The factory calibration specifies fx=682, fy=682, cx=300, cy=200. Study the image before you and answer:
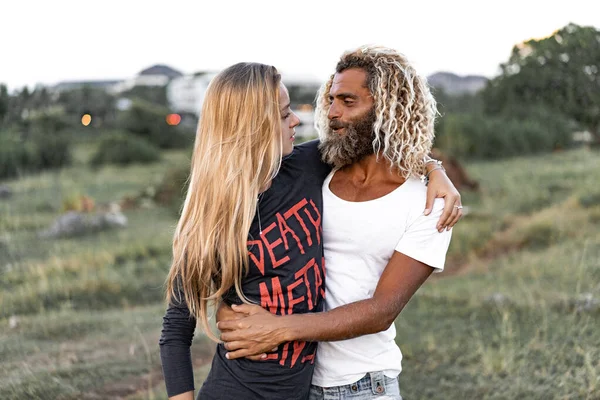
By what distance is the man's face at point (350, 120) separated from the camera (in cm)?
245

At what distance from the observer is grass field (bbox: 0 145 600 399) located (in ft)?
14.7

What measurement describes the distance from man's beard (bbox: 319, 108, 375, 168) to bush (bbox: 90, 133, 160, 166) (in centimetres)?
2077

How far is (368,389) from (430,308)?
4744mm

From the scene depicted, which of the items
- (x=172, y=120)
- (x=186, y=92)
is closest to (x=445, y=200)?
(x=172, y=120)

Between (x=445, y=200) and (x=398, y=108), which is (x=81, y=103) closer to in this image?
(x=398, y=108)

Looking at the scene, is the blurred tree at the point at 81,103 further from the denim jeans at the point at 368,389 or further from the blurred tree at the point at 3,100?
the denim jeans at the point at 368,389

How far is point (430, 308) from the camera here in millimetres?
6801

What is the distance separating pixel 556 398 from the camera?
397cm

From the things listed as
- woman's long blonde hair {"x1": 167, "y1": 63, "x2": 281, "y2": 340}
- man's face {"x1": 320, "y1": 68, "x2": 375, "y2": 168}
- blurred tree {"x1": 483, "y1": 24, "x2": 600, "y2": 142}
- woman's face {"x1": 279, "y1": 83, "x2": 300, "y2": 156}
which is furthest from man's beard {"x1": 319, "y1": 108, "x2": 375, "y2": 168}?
blurred tree {"x1": 483, "y1": 24, "x2": 600, "y2": 142}

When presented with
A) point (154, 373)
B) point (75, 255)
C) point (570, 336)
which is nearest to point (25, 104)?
point (75, 255)

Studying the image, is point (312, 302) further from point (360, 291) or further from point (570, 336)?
point (570, 336)

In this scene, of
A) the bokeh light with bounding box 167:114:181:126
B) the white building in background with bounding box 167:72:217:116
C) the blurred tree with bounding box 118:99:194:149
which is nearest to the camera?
the blurred tree with bounding box 118:99:194:149

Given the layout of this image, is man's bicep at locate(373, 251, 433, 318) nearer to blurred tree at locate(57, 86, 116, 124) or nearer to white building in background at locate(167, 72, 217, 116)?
blurred tree at locate(57, 86, 116, 124)

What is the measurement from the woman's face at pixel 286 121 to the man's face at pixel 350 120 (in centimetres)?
19
